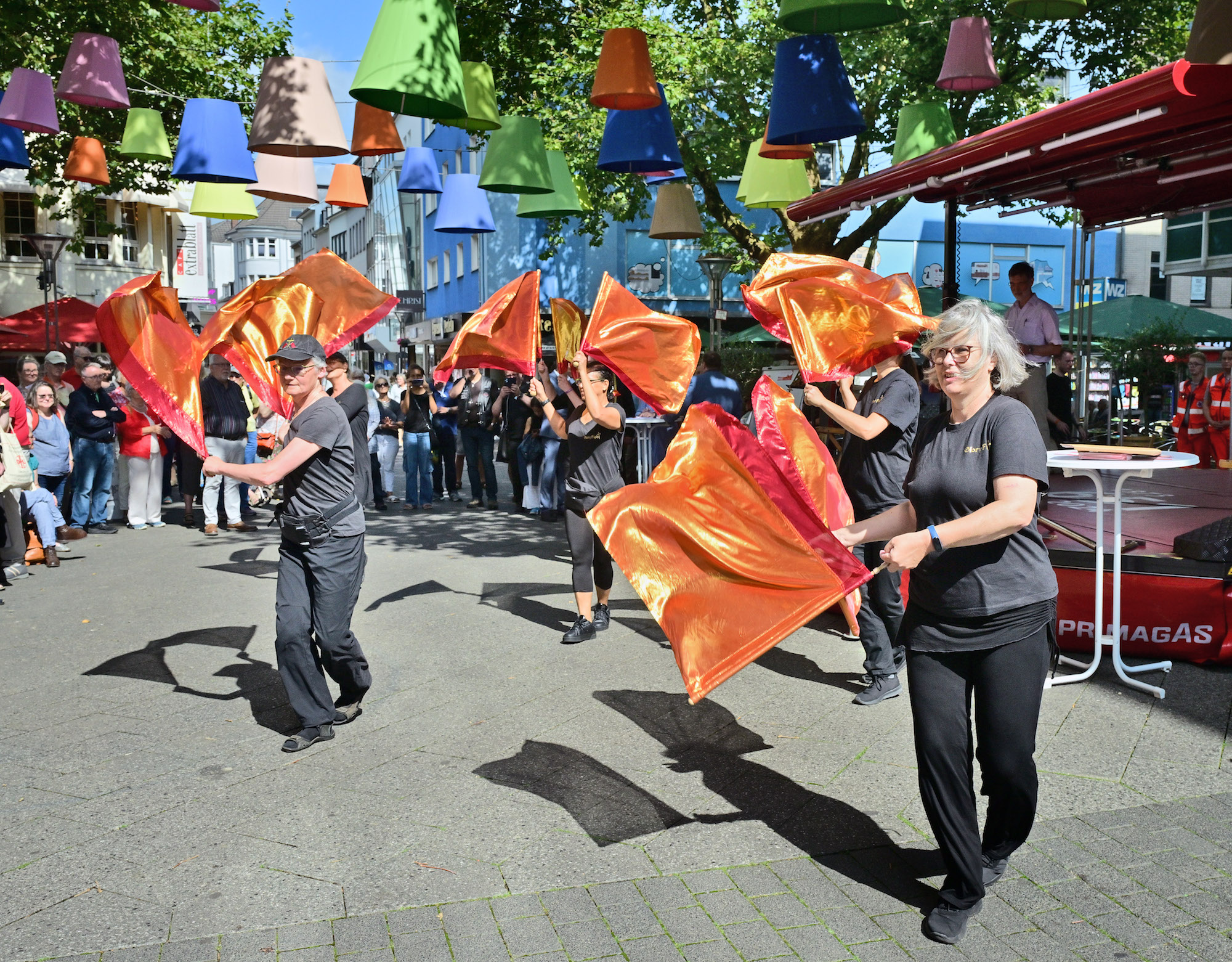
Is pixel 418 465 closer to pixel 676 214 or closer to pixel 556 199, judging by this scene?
pixel 676 214

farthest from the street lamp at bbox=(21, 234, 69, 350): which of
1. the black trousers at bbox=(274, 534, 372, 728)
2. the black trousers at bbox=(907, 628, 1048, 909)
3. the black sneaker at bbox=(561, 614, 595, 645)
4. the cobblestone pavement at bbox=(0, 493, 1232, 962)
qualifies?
the black trousers at bbox=(907, 628, 1048, 909)

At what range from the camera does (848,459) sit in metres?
6.43

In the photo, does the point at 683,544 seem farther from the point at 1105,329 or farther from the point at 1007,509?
the point at 1105,329

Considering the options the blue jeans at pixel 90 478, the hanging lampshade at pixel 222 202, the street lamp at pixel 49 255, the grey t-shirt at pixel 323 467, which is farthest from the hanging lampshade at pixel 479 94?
the street lamp at pixel 49 255

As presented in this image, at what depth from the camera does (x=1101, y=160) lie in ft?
31.0

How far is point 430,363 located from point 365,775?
141 feet

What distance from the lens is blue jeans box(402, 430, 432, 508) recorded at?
51.5 ft

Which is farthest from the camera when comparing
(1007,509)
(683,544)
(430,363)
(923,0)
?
(430,363)

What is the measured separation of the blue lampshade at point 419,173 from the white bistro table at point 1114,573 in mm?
6276

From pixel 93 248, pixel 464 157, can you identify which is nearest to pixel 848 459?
pixel 93 248

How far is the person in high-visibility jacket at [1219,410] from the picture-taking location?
46.2ft

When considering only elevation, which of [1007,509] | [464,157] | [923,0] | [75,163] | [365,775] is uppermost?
[464,157]

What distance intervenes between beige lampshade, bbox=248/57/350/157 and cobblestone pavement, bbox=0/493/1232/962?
3396 mm

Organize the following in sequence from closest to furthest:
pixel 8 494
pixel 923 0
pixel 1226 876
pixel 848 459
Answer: pixel 1226 876 < pixel 848 459 < pixel 8 494 < pixel 923 0
